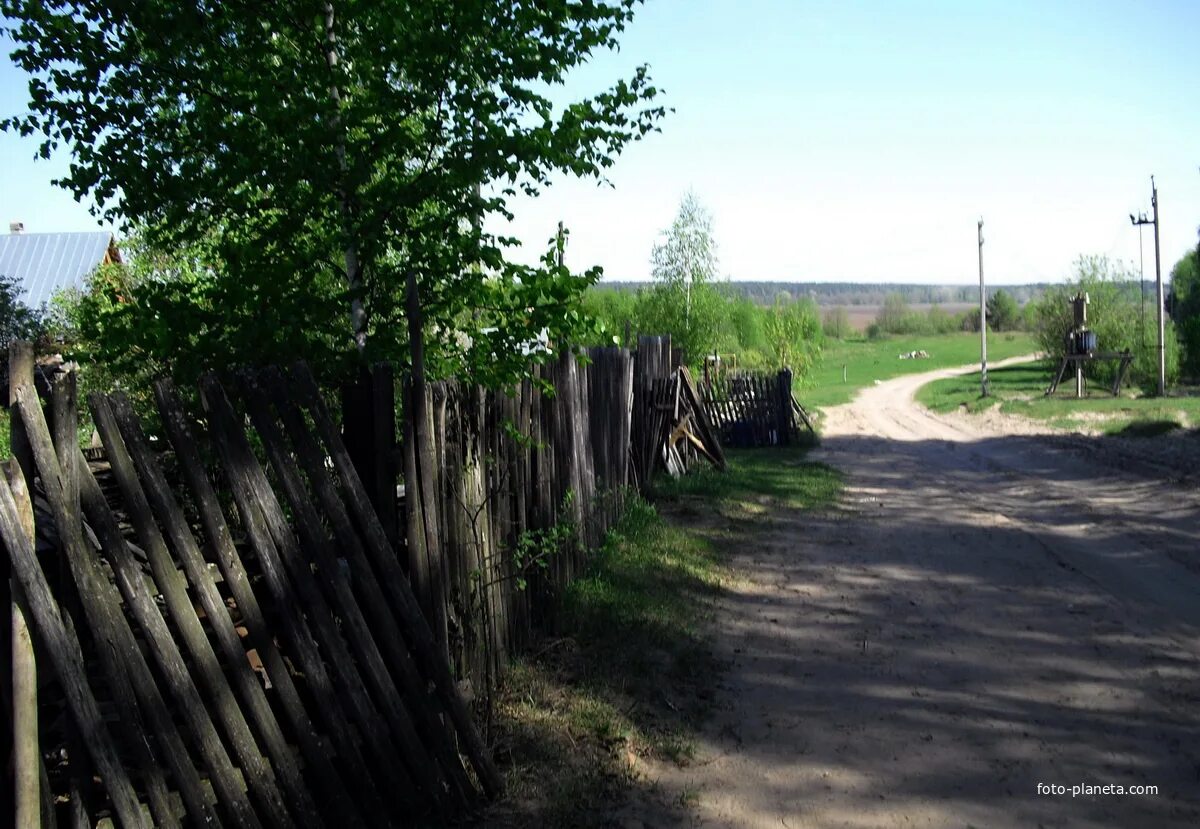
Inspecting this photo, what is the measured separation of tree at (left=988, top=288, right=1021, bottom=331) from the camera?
119688 millimetres

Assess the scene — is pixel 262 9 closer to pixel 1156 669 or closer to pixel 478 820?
pixel 478 820

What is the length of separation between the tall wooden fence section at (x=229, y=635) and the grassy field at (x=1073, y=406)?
20647 mm

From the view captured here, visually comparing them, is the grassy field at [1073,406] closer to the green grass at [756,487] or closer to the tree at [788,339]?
the tree at [788,339]

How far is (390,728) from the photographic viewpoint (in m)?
4.39

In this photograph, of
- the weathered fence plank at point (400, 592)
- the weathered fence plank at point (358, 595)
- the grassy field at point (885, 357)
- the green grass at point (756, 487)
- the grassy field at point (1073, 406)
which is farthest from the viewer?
the grassy field at point (885, 357)

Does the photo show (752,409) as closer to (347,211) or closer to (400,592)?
(347,211)

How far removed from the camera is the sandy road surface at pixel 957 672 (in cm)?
491

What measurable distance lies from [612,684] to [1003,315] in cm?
12339

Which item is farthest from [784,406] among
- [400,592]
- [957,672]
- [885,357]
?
[885,357]

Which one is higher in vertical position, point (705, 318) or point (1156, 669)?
point (705, 318)

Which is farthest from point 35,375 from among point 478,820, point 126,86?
point 126,86

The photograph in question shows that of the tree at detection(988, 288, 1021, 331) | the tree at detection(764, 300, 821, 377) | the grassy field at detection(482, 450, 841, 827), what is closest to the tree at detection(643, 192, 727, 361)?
the tree at detection(764, 300, 821, 377)

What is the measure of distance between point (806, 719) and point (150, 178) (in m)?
4.71

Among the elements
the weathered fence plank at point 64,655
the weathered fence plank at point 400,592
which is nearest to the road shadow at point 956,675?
the weathered fence plank at point 400,592
